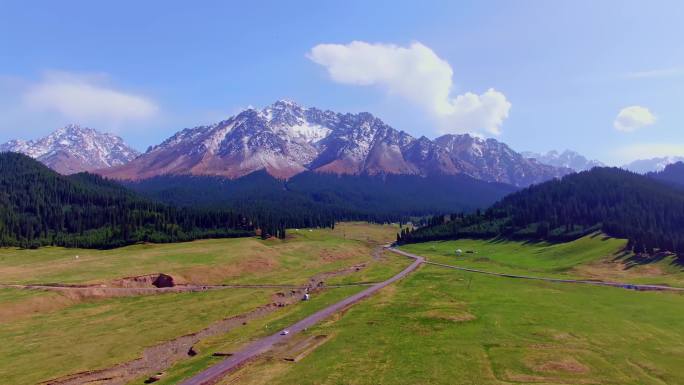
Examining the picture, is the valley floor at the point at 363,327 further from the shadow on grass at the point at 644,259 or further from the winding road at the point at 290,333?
the winding road at the point at 290,333

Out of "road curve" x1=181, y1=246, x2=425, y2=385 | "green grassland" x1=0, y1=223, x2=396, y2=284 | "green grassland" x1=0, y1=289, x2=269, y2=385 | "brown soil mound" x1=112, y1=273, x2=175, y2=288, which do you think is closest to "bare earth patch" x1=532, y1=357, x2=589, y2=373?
"road curve" x1=181, y1=246, x2=425, y2=385

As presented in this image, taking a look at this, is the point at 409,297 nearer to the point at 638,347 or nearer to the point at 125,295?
the point at 638,347

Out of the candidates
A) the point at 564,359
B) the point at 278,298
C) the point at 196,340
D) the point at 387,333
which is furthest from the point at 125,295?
the point at 564,359

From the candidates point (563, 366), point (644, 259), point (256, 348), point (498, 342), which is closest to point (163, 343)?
point (256, 348)

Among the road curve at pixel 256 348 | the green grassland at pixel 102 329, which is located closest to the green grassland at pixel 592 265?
the road curve at pixel 256 348

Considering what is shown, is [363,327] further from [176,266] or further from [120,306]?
[176,266]

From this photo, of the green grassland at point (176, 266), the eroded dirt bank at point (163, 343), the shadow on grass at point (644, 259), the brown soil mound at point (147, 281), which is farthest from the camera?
the shadow on grass at point (644, 259)
